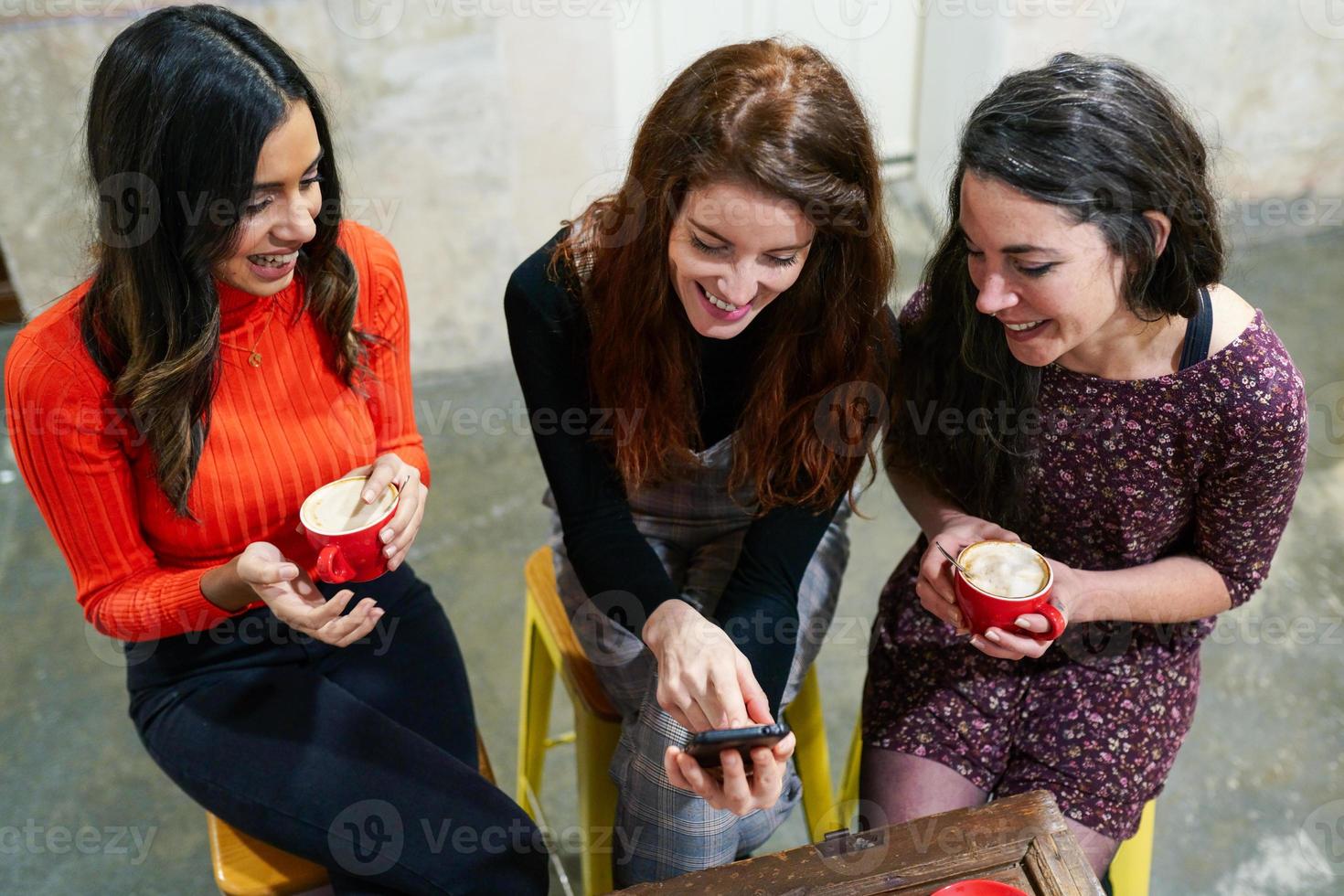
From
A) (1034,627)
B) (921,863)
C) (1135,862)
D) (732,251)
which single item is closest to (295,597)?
(732,251)

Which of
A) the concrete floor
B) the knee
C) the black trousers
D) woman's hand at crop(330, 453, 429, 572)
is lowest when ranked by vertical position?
the concrete floor

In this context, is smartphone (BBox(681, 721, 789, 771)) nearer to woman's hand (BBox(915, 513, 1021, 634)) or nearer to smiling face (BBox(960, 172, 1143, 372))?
woman's hand (BBox(915, 513, 1021, 634))

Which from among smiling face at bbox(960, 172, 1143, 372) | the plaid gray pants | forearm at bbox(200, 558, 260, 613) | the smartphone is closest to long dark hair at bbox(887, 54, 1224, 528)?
smiling face at bbox(960, 172, 1143, 372)

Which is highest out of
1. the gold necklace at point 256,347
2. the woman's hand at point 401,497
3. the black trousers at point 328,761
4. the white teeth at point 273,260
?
the white teeth at point 273,260

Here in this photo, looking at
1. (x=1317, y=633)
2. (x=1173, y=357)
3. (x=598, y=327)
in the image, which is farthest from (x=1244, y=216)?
(x=598, y=327)

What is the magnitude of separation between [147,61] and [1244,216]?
158 inches

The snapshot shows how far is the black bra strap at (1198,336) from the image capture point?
5.60ft

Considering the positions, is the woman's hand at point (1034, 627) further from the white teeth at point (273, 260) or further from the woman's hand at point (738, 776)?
the white teeth at point (273, 260)

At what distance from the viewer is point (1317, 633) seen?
2.93 metres

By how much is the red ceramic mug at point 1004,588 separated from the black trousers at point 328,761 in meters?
0.74

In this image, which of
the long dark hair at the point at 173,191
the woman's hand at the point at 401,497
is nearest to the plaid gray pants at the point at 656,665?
the woman's hand at the point at 401,497

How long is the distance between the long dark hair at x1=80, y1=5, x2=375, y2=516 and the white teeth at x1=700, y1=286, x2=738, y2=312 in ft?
1.97

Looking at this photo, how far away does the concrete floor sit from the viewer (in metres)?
2.49

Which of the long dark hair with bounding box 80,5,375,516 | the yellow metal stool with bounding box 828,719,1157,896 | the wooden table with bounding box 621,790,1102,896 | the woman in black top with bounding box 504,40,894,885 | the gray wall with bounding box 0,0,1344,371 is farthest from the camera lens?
the gray wall with bounding box 0,0,1344,371
